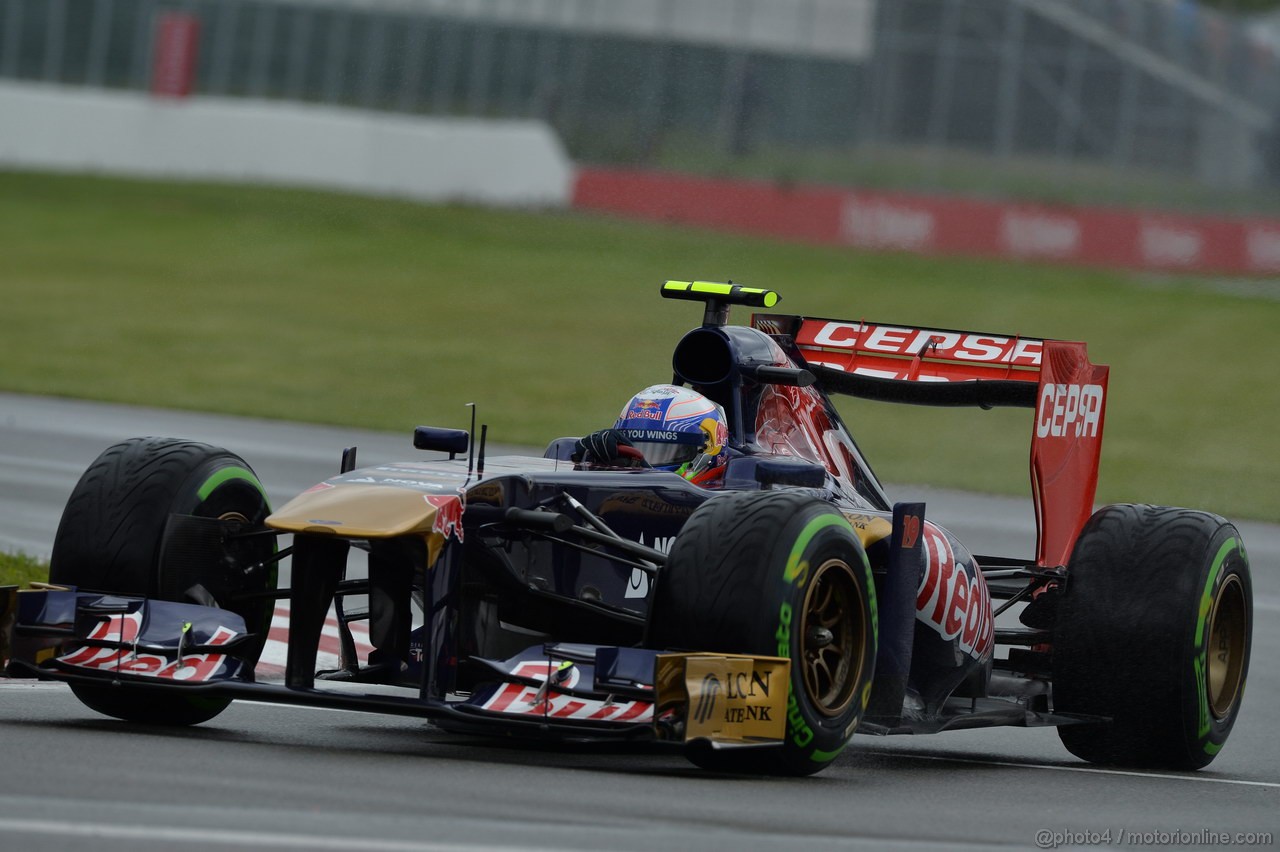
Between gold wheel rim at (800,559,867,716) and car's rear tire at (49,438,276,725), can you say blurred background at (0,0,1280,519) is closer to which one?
car's rear tire at (49,438,276,725)

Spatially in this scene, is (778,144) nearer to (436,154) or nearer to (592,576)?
(436,154)

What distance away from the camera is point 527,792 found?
7391 millimetres

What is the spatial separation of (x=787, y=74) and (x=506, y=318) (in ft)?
50.5

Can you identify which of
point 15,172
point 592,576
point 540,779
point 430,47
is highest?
point 430,47

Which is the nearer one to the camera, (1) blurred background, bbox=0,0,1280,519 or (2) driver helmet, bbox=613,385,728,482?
(2) driver helmet, bbox=613,385,728,482

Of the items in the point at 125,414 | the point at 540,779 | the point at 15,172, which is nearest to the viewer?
the point at 540,779

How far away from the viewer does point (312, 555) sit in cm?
829

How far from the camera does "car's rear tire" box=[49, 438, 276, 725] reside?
28.5 ft

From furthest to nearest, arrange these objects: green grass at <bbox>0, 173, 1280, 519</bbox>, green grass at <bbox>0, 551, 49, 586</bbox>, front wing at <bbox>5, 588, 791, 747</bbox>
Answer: green grass at <bbox>0, 173, 1280, 519</bbox> → green grass at <bbox>0, 551, 49, 586</bbox> → front wing at <bbox>5, 588, 791, 747</bbox>

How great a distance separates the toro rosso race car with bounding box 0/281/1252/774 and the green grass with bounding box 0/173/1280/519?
12985 mm

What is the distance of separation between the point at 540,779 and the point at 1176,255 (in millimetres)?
37756

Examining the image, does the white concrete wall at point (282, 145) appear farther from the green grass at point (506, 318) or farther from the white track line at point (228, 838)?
the white track line at point (228, 838)

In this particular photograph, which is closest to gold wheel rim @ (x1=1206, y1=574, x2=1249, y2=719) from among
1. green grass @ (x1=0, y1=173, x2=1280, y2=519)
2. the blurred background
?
green grass @ (x1=0, y1=173, x2=1280, y2=519)

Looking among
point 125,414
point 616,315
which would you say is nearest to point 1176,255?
point 616,315
